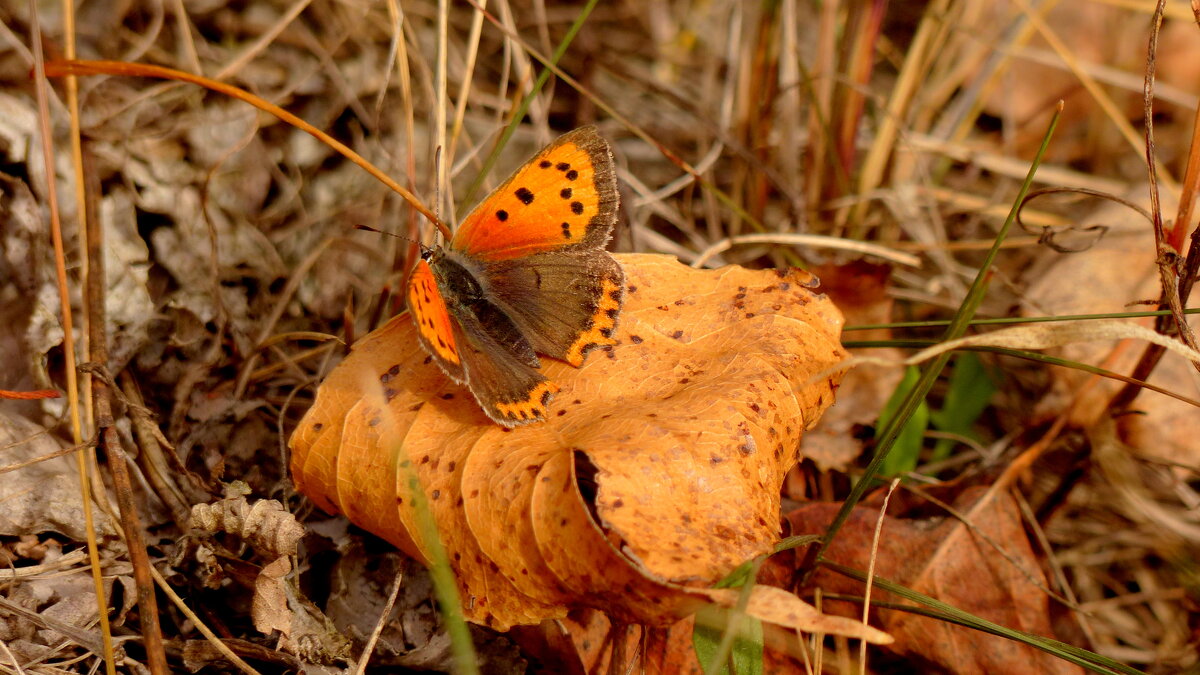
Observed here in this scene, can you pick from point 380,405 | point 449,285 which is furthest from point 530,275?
point 380,405

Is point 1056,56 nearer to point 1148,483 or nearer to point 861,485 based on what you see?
point 1148,483

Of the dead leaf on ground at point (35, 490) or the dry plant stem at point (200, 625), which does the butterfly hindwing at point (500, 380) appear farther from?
the dead leaf on ground at point (35, 490)

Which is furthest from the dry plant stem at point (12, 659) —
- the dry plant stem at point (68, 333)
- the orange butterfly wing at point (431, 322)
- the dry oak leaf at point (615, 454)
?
the orange butterfly wing at point (431, 322)

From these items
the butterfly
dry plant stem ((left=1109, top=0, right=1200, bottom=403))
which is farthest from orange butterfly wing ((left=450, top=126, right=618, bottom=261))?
dry plant stem ((left=1109, top=0, right=1200, bottom=403))

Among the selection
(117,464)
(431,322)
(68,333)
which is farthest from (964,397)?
(68,333)

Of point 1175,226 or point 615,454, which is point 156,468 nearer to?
point 615,454

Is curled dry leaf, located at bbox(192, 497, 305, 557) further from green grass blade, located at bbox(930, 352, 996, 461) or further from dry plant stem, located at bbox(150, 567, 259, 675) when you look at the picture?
green grass blade, located at bbox(930, 352, 996, 461)
